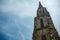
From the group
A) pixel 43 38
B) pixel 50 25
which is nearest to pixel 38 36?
pixel 43 38

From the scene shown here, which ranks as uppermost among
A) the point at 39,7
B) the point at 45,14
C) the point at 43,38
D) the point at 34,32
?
the point at 39,7

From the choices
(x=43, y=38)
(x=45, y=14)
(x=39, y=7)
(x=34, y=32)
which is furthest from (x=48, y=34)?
(x=39, y=7)

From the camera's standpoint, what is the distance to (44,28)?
1085 inches

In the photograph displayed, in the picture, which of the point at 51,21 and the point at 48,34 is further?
the point at 51,21

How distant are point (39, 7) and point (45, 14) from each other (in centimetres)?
328

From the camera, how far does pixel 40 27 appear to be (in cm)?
2805

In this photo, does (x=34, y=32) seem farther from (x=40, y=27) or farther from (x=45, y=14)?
(x=45, y=14)

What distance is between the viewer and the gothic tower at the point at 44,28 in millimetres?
26500

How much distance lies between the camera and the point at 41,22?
28.8 m

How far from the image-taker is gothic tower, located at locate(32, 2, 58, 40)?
26.5 meters

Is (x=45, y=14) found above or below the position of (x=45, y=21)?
above

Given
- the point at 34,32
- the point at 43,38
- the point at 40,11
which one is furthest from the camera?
the point at 40,11

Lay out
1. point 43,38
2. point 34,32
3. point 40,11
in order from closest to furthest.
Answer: point 43,38 → point 34,32 → point 40,11

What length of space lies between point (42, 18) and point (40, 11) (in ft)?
8.24
